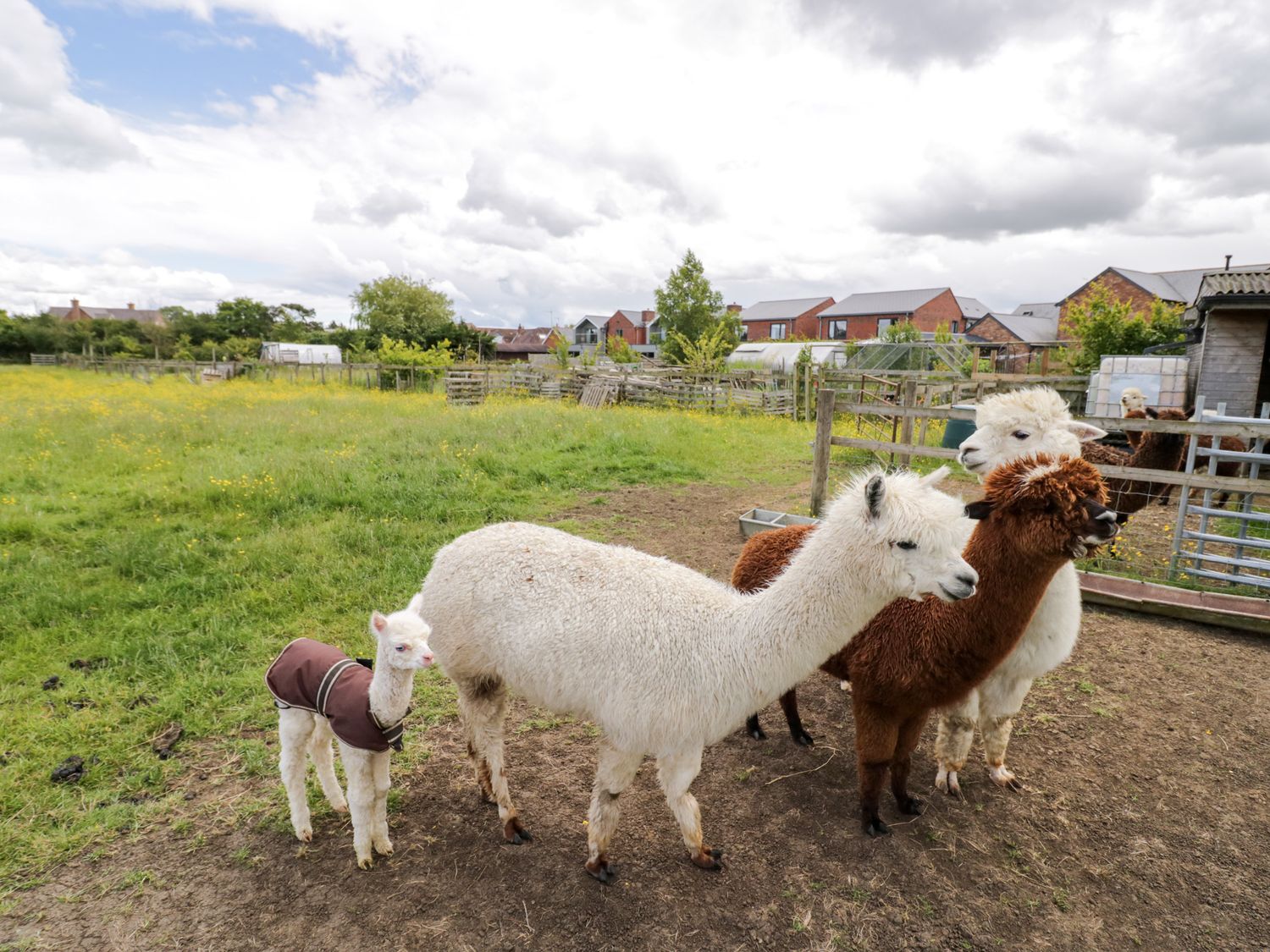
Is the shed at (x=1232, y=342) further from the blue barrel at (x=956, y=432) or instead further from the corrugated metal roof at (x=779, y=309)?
the corrugated metal roof at (x=779, y=309)

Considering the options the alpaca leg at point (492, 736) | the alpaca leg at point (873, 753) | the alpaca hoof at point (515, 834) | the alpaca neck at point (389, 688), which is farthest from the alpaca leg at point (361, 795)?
the alpaca leg at point (873, 753)

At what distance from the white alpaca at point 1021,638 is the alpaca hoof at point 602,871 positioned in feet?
6.55

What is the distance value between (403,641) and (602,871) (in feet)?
4.84

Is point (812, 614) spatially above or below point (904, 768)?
above

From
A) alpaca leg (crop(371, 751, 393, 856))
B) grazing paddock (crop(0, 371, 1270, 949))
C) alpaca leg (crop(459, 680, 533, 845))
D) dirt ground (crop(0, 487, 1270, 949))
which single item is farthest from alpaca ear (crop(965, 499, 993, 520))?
alpaca leg (crop(371, 751, 393, 856))

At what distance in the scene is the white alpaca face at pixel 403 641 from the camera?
2.60 m

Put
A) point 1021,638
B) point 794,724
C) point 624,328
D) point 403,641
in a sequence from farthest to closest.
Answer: point 624,328 → point 794,724 → point 1021,638 → point 403,641

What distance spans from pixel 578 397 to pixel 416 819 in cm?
2167

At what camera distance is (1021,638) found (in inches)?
123

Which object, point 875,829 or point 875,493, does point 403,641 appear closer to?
point 875,493

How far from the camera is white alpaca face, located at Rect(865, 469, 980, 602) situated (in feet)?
7.88

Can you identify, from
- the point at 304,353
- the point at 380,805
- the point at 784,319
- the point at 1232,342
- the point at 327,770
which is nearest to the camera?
the point at 380,805

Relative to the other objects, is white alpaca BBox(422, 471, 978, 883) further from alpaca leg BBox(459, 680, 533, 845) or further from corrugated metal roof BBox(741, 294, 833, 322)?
corrugated metal roof BBox(741, 294, 833, 322)

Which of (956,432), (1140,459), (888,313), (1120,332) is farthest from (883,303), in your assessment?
(1140,459)
